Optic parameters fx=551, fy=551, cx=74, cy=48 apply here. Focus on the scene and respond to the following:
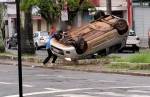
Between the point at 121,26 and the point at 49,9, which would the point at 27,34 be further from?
the point at 49,9

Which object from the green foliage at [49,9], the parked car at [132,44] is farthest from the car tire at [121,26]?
the green foliage at [49,9]

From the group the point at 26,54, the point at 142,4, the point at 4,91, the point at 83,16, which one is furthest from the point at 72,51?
the point at 83,16

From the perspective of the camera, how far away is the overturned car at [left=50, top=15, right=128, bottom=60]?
2466 centimetres

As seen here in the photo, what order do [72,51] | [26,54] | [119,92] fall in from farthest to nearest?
A: [26,54], [72,51], [119,92]

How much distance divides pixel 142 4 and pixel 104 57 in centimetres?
2274

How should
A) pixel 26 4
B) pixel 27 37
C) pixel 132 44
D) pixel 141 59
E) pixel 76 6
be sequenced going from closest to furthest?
pixel 141 59 → pixel 26 4 → pixel 27 37 → pixel 132 44 → pixel 76 6

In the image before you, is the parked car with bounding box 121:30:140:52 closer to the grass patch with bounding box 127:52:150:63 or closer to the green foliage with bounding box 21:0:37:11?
the green foliage with bounding box 21:0:37:11

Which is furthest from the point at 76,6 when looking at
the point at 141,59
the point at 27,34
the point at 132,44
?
the point at 141,59

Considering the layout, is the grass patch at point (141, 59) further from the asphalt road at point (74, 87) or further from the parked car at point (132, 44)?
the parked car at point (132, 44)

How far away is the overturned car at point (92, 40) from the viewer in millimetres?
24656

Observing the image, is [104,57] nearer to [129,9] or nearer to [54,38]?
[54,38]

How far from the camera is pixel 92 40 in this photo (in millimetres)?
25109

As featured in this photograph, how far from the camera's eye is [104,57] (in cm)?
2647

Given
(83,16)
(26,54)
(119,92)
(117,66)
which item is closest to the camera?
(119,92)
